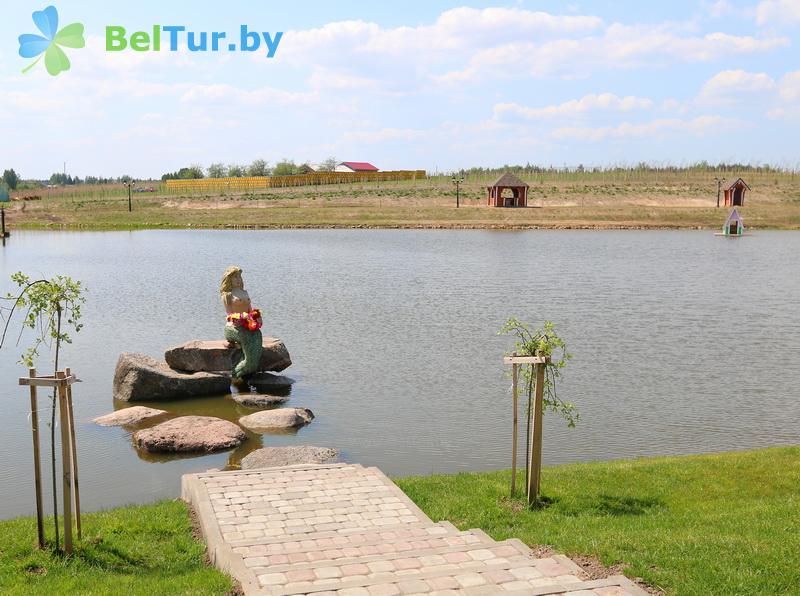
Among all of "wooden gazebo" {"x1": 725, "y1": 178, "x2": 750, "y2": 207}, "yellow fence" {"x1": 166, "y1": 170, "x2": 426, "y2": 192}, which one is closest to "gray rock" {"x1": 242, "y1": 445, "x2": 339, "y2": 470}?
"wooden gazebo" {"x1": 725, "y1": 178, "x2": 750, "y2": 207}

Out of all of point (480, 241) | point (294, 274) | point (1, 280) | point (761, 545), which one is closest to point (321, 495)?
point (761, 545)

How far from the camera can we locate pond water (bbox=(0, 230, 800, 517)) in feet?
46.3

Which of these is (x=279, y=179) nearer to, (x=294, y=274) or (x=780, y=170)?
(x=780, y=170)

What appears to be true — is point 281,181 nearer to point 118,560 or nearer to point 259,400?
point 259,400

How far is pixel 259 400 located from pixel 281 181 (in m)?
110

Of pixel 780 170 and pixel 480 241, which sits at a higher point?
pixel 780 170

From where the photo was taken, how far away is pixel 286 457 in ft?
41.3

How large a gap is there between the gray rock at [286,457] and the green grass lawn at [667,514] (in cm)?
196

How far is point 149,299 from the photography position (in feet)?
99.8

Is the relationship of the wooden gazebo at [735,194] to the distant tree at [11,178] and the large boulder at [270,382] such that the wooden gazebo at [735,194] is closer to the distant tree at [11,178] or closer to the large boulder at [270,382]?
the large boulder at [270,382]

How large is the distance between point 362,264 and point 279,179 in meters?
83.9

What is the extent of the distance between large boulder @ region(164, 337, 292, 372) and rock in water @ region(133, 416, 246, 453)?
146 inches

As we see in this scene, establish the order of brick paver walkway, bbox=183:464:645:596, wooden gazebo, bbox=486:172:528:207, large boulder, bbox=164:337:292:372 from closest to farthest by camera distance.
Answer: brick paver walkway, bbox=183:464:645:596
large boulder, bbox=164:337:292:372
wooden gazebo, bbox=486:172:528:207

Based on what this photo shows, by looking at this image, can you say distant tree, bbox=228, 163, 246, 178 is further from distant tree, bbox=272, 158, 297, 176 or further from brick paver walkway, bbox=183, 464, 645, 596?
brick paver walkway, bbox=183, 464, 645, 596
